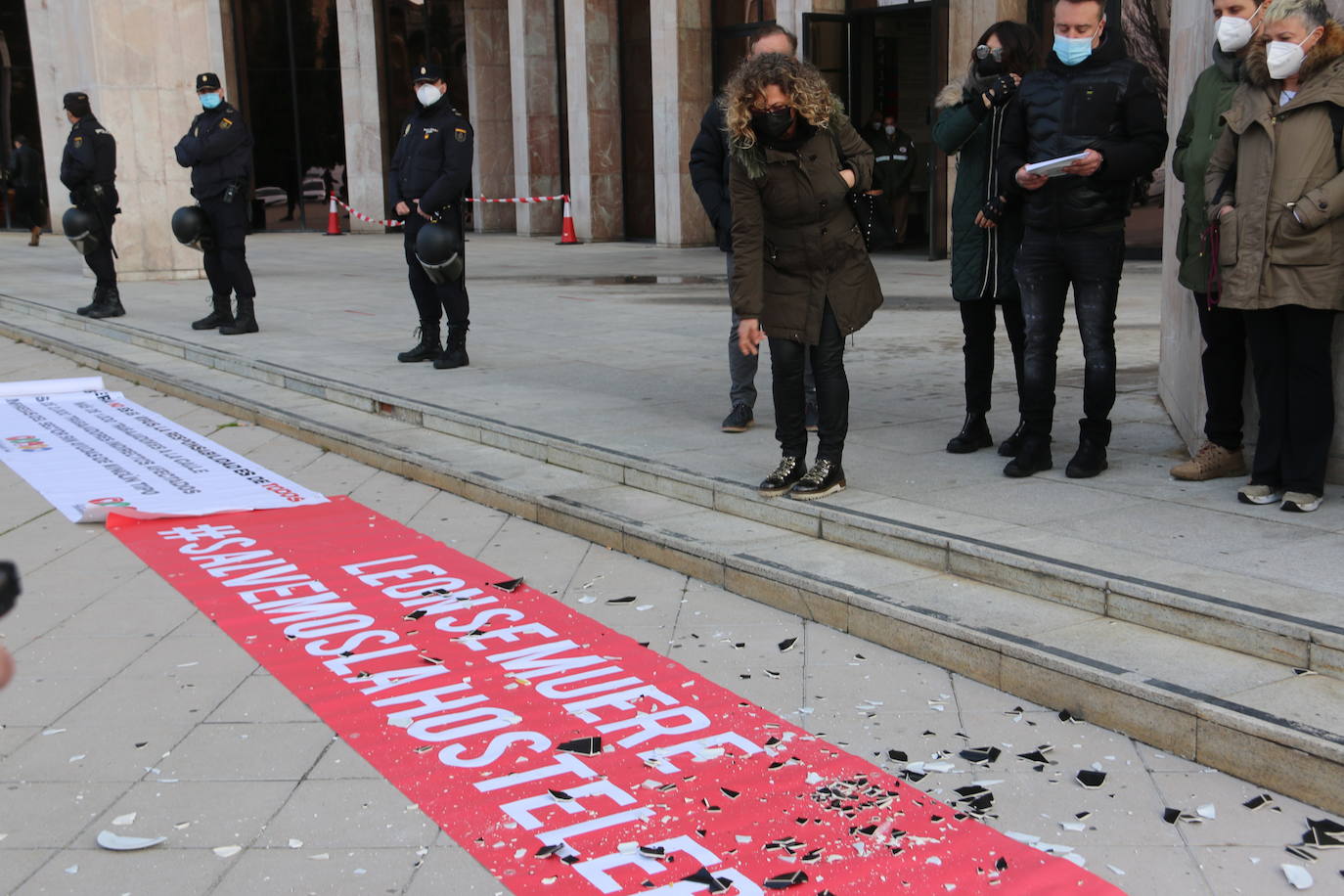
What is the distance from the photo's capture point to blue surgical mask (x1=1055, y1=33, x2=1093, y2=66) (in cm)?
552

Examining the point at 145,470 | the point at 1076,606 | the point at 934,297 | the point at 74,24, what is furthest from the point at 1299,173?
the point at 74,24

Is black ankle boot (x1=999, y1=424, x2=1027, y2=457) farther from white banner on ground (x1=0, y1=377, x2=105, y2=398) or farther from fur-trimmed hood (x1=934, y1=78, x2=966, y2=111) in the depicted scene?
white banner on ground (x1=0, y1=377, x2=105, y2=398)

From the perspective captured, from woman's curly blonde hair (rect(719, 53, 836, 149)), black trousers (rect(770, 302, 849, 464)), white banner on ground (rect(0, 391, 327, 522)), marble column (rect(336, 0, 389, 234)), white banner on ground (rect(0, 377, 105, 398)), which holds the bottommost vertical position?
white banner on ground (rect(0, 391, 327, 522))

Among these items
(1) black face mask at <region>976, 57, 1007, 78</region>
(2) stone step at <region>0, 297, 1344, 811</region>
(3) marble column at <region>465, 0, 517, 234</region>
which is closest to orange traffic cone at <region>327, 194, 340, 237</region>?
(3) marble column at <region>465, 0, 517, 234</region>

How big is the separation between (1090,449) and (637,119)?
1834 centimetres

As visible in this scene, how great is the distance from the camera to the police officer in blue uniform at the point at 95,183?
12820mm

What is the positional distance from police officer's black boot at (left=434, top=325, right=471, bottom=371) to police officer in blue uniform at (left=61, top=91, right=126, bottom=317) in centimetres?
503

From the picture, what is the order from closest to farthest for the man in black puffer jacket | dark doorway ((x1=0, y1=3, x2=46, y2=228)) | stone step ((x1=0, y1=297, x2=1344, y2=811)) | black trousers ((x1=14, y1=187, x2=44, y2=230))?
stone step ((x1=0, y1=297, x2=1344, y2=811)), the man in black puffer jacket, black trousers ((x1=14, y1=187, x2=44, y2=230)), dark doorway ((x1=0, y1=3, x2=46, y2=228))

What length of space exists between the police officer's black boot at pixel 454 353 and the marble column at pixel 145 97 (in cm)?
896

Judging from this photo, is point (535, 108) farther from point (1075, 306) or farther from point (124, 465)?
point (1075, 306)

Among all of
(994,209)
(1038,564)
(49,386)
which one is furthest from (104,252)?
(1038,564)

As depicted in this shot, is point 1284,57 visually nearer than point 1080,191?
Yes

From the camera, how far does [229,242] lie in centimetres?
1177

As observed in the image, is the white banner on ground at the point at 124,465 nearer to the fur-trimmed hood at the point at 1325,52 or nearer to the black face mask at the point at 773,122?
the black face mask at the point at 773,122
